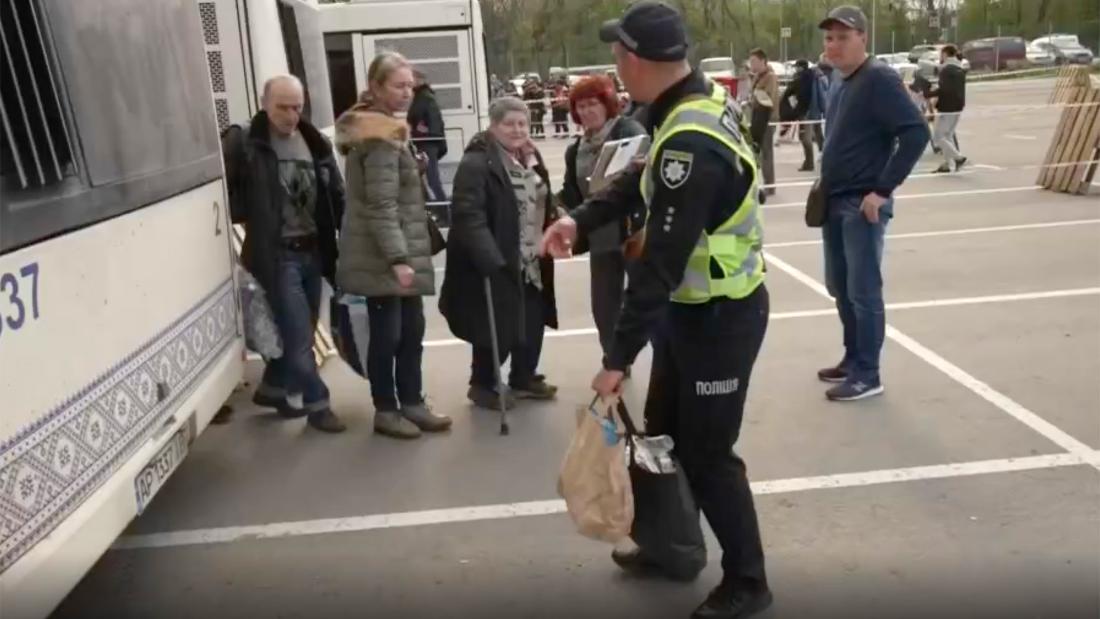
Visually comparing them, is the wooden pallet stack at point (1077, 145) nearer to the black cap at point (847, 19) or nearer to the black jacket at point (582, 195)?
the black cap at point (847, 19)

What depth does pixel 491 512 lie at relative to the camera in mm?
4465

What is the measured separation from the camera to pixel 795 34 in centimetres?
5819

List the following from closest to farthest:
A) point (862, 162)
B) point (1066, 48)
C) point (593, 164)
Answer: point (862, 162), point (593, 164), point (1066, 48)

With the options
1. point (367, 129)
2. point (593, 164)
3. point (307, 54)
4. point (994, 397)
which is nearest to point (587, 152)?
point (593, 164)

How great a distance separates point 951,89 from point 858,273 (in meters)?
10.3

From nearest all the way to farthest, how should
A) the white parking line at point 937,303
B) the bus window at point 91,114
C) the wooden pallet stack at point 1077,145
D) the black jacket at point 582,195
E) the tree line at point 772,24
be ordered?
the bus window at point 91,114, the black jacket at point 582,195, the white parking line at point 937,303, the wooden pallet stack at point 1077,145, the tree line at point 772,24

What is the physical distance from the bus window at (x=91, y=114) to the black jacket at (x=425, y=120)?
275 inches

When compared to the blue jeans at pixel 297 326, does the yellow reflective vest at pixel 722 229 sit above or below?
above

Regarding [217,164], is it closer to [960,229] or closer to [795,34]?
[960,229]

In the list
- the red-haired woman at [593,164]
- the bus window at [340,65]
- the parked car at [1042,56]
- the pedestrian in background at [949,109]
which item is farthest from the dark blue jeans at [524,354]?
the parked car at [1042,56]

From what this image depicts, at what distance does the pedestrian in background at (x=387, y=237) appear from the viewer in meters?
4.91

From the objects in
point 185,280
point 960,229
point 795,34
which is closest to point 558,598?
point 185,280

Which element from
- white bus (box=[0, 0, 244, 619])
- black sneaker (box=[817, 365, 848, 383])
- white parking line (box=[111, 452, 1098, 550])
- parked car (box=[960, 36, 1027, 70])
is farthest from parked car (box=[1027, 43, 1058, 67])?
white bus (box=[0, 0, 244, 619])

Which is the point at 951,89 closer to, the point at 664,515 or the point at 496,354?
the point at 496,354
